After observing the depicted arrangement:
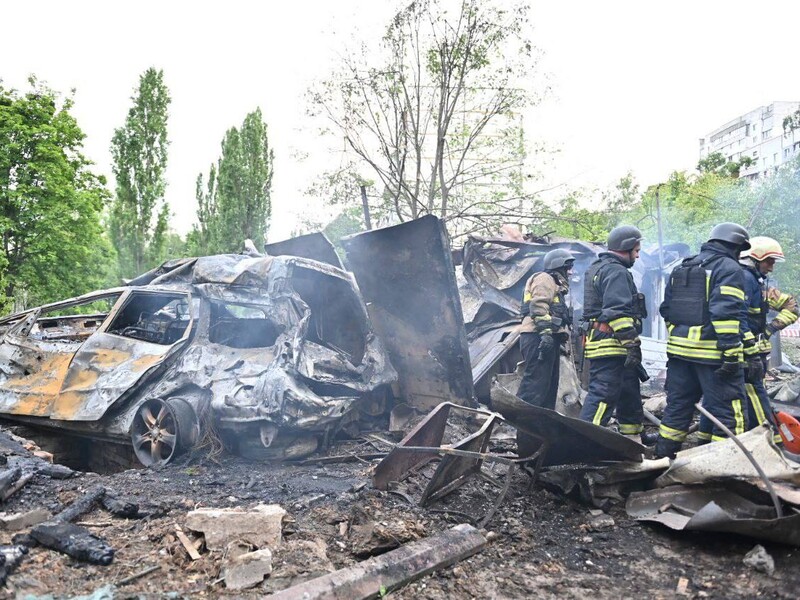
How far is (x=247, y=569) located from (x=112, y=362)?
2896mm

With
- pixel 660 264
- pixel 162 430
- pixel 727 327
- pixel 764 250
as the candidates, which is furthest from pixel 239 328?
pixel 660 264

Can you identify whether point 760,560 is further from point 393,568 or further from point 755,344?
point 755,344

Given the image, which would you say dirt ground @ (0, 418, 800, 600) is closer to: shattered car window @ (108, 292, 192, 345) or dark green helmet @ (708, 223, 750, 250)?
shattered car window @ (108, 292, 192, 345)

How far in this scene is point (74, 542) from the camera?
2.80 meters

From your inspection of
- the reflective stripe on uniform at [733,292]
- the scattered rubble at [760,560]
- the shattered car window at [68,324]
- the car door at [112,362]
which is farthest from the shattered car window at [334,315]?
the scattered rubble at [760,560]

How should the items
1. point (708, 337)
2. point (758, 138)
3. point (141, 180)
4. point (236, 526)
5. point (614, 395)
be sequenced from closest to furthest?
1. point (236, 526)
2. point (708, 337)
3. point (614, 395)
4. point (141, 180)
5. point (758, 138)

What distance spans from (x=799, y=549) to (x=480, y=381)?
3.64 m

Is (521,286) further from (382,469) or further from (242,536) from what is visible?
(242,536)

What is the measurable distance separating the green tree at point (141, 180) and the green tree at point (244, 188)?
2181 mm

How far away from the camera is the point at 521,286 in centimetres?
763

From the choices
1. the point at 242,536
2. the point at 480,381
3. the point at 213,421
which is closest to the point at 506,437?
the point at 480,381

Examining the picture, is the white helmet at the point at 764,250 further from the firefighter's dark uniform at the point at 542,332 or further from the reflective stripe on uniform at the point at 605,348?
the firefighter's dark uniform at the point at 542,332

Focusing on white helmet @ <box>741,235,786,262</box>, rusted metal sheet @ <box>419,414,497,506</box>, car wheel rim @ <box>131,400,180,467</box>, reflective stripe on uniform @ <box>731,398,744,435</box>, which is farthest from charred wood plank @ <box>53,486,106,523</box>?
white helmet @ <box>741,235,786,262</box>

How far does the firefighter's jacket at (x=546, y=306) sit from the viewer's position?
5.27 m
